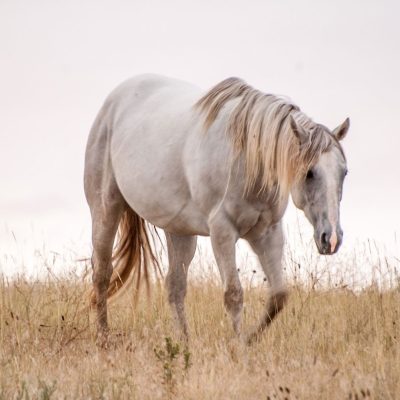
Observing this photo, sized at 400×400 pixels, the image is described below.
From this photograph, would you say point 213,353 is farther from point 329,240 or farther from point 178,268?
point 178,268

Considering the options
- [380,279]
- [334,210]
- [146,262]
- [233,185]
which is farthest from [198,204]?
[380,279]

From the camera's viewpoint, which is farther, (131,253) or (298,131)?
(131,253)

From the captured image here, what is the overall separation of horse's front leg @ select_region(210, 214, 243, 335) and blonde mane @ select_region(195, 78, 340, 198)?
0.32 meters

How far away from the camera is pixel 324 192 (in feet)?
19.1

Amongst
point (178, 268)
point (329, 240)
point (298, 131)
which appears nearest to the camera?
point (329, 240)

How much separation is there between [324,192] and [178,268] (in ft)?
7.87

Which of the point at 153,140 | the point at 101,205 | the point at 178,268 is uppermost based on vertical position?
the point at 153,140

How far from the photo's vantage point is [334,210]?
228 inches

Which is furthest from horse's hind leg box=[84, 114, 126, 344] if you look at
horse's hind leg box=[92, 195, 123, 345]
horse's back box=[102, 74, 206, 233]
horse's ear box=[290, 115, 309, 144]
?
horse's ear box=[290, 115, 309, 144]

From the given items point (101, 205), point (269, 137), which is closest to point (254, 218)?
point (269, 137)

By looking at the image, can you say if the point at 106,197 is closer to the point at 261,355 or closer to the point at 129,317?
the point at 129,317

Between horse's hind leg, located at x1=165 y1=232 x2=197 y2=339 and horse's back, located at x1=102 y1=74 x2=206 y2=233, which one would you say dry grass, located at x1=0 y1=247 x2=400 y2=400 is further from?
horse's back, located at x1=102 y1=74 x2=206 y2=233

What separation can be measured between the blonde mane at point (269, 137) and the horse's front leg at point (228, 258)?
32 centimetres

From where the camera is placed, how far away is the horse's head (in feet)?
19.0
